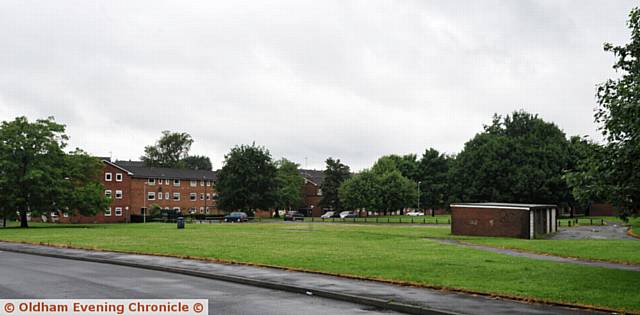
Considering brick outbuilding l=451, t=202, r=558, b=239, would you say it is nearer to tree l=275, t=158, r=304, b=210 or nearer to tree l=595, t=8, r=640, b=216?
tree l=595, t=8, r=640, b=216

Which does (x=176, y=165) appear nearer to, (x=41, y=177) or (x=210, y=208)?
(x=210, y=208)

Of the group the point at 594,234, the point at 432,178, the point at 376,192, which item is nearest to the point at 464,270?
the point at 594,234

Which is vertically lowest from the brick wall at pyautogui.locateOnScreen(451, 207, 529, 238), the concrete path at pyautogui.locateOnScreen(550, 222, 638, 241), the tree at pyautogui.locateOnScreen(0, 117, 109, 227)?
the concrete path at pyautogui.locateOnScreen(550, 222, 638, 241)

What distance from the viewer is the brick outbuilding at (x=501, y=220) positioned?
44469 millimetres

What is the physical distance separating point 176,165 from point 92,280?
424 ft

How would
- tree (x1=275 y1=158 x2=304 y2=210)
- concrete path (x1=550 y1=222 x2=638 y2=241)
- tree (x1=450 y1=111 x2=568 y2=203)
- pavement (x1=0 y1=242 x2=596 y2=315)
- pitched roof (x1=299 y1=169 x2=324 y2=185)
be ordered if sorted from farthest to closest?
pitched roof (x1=299 y1=169 x2=324 y2=185) < tree (x1=275 y1=158 x2=304 y2=210) < tree (x1=450 y1=111 x2=568 y2=203) < concrete path (x1=550 y1=222 x2=638 y2=241) < pavement (x1=0 y1=242 x2=596 y2=315)

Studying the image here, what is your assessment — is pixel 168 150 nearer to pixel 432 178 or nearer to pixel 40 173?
pixel 432 178

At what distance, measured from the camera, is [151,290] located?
634 inches

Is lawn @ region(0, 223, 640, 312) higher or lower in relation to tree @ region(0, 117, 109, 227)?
lower

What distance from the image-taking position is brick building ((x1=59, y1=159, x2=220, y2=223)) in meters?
101

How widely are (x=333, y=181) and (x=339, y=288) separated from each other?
10320 centimetres

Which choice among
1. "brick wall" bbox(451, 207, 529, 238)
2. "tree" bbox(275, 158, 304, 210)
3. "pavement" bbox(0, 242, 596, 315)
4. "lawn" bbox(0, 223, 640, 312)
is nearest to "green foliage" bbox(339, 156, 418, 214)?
"tree" bbox(275, 158, 304, 210)

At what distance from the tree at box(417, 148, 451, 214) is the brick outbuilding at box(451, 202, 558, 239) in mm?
73457

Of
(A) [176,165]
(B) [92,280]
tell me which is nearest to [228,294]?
(B) [92,280]
